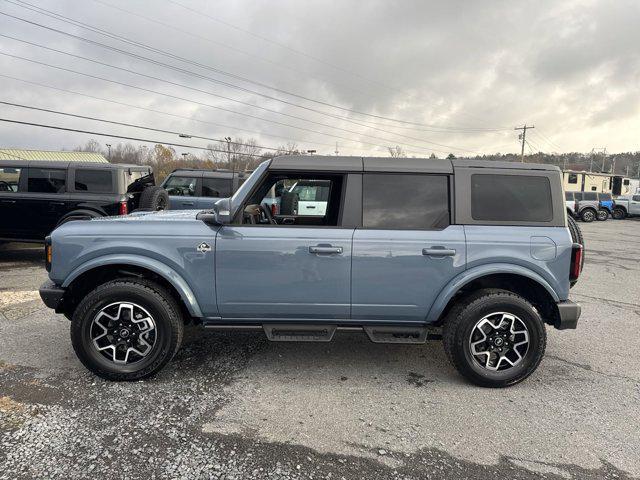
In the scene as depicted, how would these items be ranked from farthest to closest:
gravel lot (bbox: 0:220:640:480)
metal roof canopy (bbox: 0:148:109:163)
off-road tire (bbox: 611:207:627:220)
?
metal roof canopy (bbox: 0:148:109:163)
off-road tire (bbox: 611:207:627:220)
gravel lot (bbox: 0:220:640:480)

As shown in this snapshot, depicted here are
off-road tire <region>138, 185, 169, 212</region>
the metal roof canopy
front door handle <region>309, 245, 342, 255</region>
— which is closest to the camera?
front door handle <region>309, 245, 342, 255</region>

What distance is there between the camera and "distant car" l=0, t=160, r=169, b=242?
8.12 metres

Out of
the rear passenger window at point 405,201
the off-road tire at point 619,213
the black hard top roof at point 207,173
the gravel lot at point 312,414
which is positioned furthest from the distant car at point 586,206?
the rear passenger window at point 405,201

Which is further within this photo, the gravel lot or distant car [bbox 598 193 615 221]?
distant car [bbox 598 193 615 221]

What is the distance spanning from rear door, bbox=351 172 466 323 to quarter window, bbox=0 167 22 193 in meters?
7.81

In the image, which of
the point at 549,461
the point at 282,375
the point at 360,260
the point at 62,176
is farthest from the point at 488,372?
Result: the point at 62,176

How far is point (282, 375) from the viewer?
3750 mm

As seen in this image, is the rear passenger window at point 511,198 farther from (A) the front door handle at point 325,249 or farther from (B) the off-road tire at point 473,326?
(A) the front door handle at point 325,249

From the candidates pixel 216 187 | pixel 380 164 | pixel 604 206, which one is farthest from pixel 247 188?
pixel 604 206

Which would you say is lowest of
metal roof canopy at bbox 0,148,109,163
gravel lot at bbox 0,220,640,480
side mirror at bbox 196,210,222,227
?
gravel lot at bbox 0,220,640,480

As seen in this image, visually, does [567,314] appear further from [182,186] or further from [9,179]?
[182,186]

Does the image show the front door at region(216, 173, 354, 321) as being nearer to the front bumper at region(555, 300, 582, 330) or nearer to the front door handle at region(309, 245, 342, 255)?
the front door handle at region(309, 245, 342, 255)

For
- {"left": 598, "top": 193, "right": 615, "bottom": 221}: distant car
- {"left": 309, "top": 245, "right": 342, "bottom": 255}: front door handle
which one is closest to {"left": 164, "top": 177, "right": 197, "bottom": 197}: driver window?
{"left": 309, "top": 245, "right": 342, "bottom": 255}: front door handle

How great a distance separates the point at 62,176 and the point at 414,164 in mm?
7431
